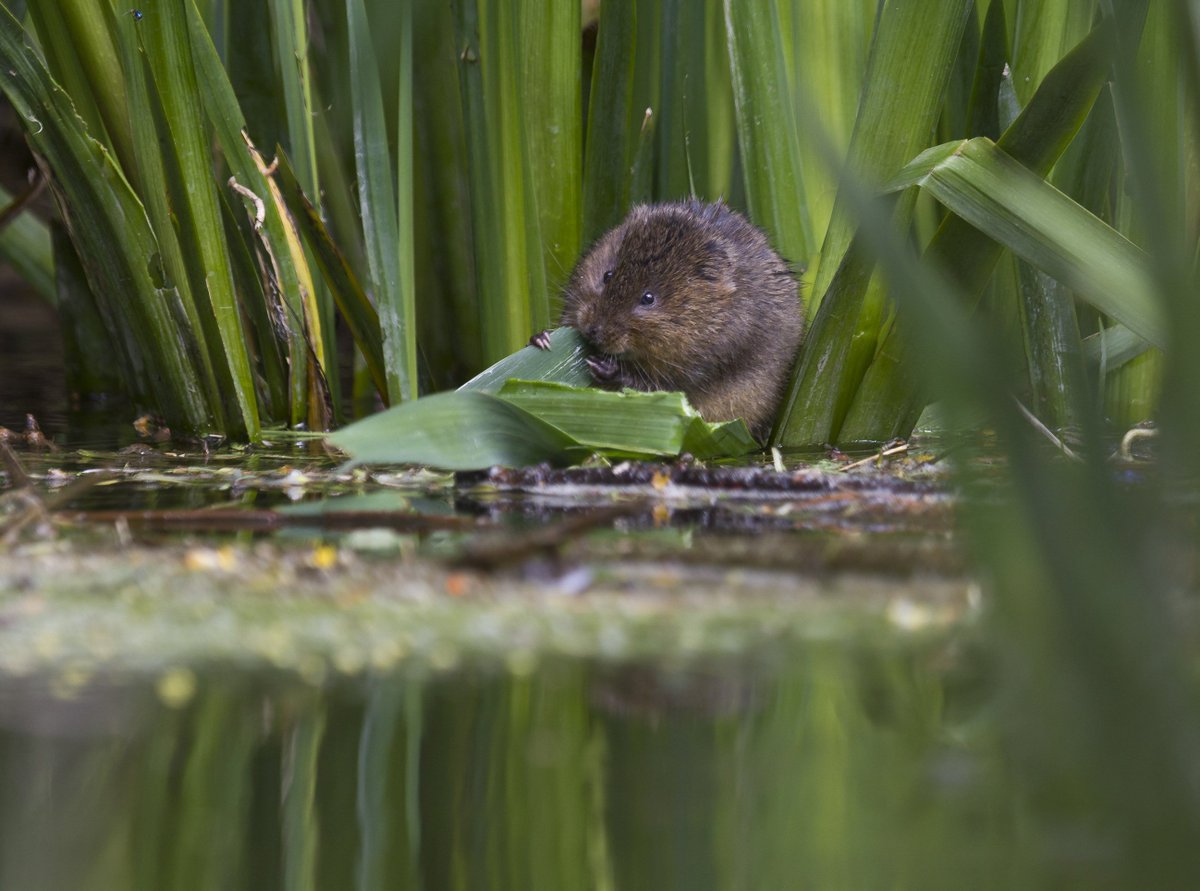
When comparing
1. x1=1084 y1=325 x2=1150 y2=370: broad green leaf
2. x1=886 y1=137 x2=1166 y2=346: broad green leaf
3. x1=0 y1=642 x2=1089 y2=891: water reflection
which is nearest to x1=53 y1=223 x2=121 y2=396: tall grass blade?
x1=886 y1=137 x2=1166 y2=346: broad green leaf

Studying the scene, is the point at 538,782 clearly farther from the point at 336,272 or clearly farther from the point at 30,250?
the point at 30,250

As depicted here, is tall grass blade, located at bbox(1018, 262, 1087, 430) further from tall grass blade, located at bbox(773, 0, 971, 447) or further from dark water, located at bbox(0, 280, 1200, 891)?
dark water, located at bbox(0, 280, 1200, 891)

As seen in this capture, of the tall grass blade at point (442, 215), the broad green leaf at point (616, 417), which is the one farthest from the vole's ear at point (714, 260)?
the broad green leaf at point (616, 417)

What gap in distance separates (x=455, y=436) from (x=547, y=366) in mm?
897

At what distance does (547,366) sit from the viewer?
9.92 feet

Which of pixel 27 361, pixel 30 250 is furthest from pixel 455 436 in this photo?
pixel 27 361

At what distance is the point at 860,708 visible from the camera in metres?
1.17

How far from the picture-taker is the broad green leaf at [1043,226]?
2.25 metres

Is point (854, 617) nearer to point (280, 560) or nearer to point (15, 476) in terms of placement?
point (280, 560)

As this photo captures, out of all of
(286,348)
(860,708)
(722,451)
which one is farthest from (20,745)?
(286,348)

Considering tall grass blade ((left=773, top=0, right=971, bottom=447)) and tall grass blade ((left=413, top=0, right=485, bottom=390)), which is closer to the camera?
tall grass blade ((left=773, top=0, right=971, bottom=447))

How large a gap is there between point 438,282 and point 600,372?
2.07ft

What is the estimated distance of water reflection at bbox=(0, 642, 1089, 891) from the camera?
0.97m

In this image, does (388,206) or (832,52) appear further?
(832,52)
